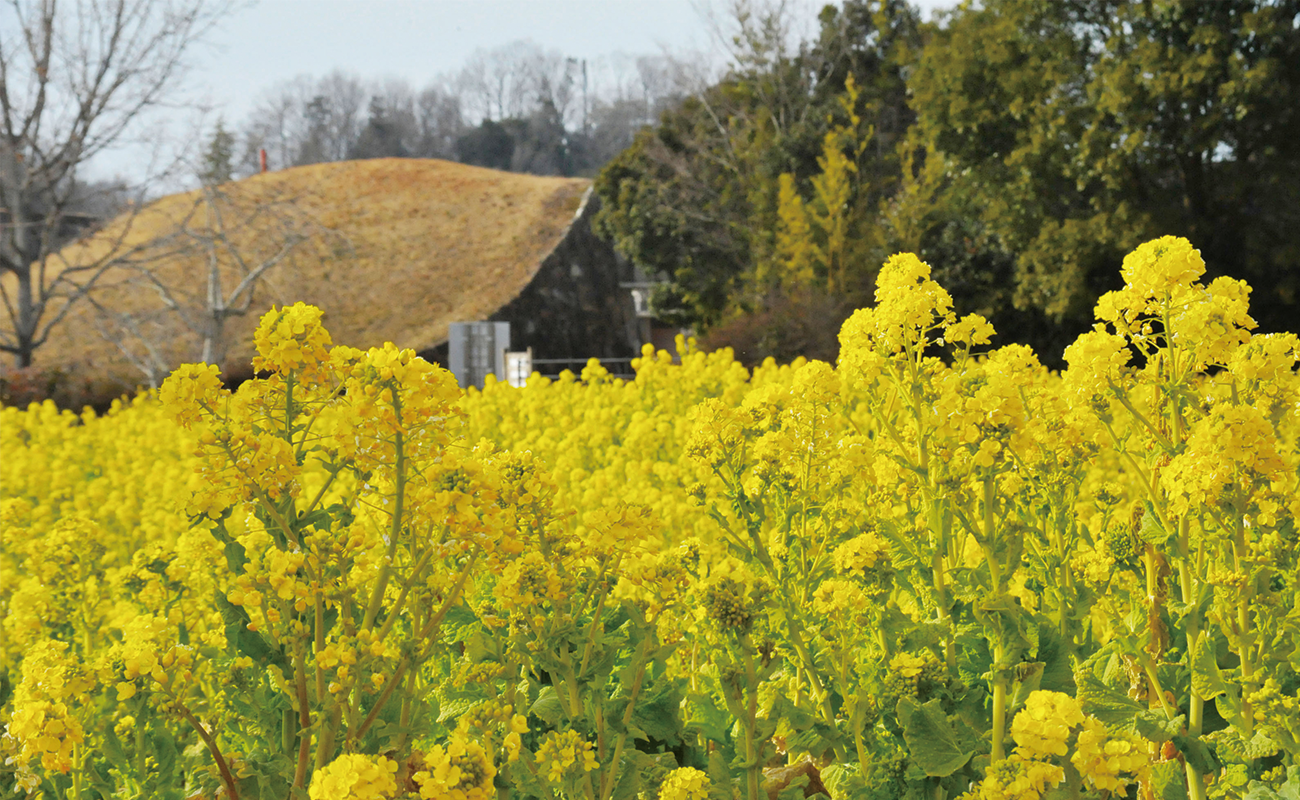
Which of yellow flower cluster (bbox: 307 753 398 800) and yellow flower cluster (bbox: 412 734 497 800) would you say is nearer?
yellow flower cluster (bbox: 307 753 398 800)

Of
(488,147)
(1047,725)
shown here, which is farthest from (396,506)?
(488,147)

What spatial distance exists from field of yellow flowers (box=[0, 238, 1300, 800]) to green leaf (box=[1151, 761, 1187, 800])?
2cm

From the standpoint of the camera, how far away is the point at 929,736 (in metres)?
1.89

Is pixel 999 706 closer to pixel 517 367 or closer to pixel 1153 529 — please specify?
pixel 1153 529

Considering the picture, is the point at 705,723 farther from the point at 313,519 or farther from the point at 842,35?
the point at 842,35

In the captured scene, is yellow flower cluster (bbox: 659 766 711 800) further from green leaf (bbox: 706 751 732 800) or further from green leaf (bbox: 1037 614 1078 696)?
green leaf (bbox: 1037 614 1078 696)

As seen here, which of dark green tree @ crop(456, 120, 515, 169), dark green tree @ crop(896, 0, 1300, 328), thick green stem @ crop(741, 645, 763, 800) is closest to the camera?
thick green stem @ crop(741, 645, 763, 800)

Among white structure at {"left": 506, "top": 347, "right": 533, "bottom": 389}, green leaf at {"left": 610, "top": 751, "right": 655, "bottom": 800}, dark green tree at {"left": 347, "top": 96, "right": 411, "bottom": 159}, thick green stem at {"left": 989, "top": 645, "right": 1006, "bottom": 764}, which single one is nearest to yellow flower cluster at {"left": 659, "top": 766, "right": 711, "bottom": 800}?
green leaf at {"left": 610, "top": 751, "right": 655, "bottom": 800}

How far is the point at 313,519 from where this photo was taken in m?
1.69

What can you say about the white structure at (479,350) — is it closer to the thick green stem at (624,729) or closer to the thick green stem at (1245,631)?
the thick green stem at (624,729)

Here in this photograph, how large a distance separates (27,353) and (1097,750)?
16.2m

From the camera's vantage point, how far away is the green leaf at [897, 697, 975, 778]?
6.08 ft

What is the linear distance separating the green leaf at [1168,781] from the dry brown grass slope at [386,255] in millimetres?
23393

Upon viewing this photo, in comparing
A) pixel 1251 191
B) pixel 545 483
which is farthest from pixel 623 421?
pixel 1251 191
